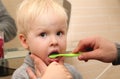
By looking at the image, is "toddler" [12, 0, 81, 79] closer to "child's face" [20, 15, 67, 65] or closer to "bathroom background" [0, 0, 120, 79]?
"child's face" [20, 15, 67, 65]

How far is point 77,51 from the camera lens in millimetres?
934

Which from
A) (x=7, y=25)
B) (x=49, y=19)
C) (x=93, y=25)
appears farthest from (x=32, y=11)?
(x=93, y=25)

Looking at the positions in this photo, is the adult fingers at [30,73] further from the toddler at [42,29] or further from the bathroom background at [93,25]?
the bathroom background at [93,25]

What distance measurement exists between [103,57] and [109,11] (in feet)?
2.77

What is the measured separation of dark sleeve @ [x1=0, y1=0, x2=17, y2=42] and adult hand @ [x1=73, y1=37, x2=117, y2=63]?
Result: 0.42m

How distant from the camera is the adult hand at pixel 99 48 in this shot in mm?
929

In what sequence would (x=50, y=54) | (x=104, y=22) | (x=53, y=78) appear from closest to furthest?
(x=53, y=78) → (x=50, y=54) → (x=104, y=22)

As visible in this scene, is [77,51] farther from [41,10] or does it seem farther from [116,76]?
[116,76]

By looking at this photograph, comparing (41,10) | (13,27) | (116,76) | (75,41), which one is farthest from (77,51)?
(116,76)

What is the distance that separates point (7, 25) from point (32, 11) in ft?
1.34

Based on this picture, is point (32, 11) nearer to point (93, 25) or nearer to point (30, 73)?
point (30, 73)

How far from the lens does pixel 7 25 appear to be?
123 cm

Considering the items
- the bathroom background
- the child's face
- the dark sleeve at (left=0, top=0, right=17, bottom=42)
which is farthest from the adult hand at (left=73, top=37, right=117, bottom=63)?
the bathroom background

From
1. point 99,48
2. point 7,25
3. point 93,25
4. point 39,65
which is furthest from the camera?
point 93,25
